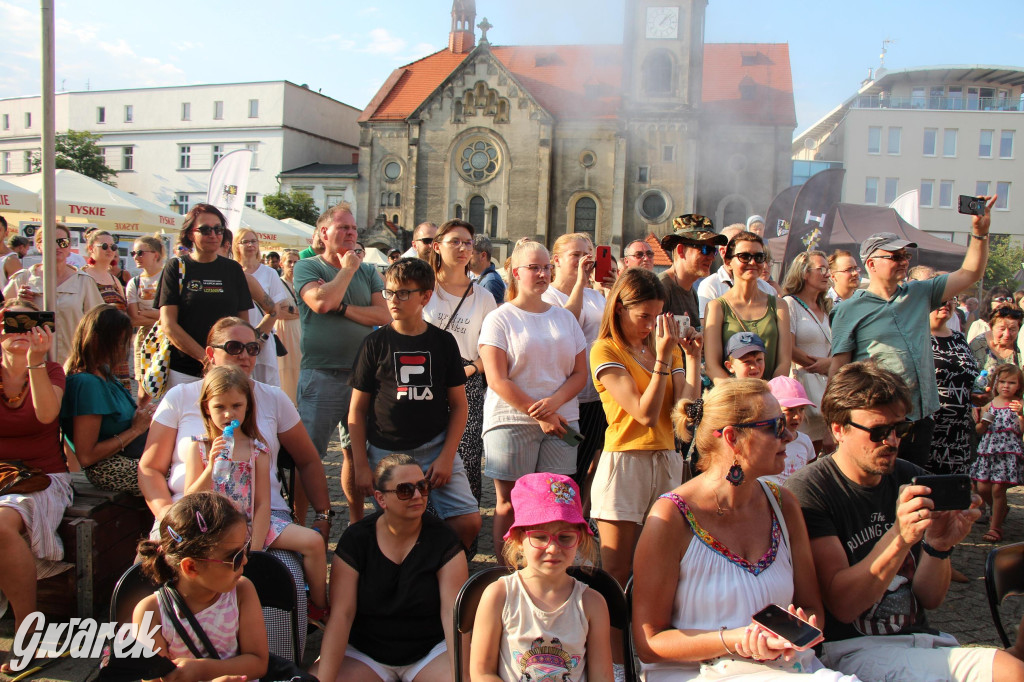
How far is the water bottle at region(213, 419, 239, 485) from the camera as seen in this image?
3359mm

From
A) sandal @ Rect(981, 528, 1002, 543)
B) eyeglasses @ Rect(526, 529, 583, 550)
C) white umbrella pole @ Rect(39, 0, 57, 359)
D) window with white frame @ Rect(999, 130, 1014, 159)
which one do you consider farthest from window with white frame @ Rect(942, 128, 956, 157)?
eyeglasses @ Rect(526, 529, 583, 550)

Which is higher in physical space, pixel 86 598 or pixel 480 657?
pixel 480 657

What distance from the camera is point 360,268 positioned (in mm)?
5398

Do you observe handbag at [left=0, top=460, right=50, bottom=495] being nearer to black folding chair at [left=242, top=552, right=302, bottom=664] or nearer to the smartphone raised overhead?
black folding chair at [left=242, top=552, right=302, bottom=664]

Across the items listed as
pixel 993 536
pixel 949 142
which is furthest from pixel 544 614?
pixel 949 142

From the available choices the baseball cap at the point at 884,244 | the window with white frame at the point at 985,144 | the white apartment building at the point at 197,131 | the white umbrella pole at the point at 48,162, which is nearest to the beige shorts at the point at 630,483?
the baseball cap at the point at 884,244

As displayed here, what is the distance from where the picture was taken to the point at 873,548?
2.65m

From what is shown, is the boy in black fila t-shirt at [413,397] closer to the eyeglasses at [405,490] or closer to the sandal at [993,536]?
the eyeglasses at [405,490]

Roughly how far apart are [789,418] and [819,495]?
2.86 ft

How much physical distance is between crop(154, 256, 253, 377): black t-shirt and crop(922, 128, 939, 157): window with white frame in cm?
5484

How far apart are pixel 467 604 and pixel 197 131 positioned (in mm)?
61524

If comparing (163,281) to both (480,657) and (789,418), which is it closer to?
(480,657)

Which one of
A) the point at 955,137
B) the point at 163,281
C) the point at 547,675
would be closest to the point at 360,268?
the point at 163,281

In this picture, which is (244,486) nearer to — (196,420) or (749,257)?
(196,420)
